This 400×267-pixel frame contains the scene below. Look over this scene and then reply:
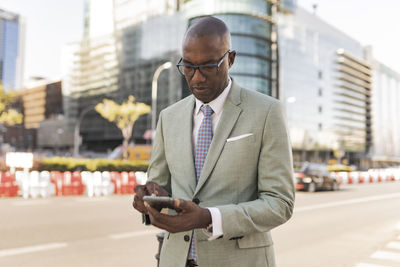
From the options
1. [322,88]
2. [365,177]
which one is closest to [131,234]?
[365,177]

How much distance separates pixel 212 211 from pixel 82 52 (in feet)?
298

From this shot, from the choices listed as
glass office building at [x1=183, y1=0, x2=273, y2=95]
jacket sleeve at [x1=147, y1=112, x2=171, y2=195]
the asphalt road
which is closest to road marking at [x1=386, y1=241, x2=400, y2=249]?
the asphalt road

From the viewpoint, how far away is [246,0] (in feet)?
193

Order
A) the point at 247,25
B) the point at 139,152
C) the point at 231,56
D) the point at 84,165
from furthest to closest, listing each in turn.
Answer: the point at 247,25
the point at 139,152
the point at 84,165
the point at 231,56

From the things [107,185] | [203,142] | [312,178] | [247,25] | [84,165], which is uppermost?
[247,25]

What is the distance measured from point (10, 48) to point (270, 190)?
187192 mm

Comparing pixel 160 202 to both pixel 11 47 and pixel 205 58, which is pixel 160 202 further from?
pixel 11 47

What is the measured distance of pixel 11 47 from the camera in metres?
166

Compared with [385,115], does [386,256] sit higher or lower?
lower

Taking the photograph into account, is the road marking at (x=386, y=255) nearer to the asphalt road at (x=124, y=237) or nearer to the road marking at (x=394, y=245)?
the asphalt road at (x=124, y=237)

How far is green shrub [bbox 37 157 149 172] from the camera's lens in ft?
65.5

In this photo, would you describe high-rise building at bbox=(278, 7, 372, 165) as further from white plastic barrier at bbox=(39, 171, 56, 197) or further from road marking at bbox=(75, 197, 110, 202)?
white plastic barrier at bbox=(39, 171, 56, 197)

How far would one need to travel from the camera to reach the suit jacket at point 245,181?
140cm

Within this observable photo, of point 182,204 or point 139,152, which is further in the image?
point 139,152
